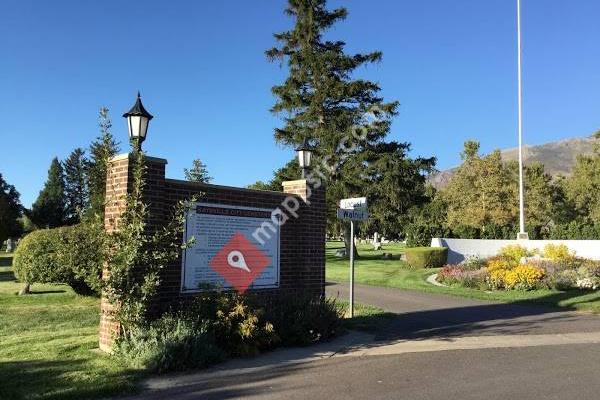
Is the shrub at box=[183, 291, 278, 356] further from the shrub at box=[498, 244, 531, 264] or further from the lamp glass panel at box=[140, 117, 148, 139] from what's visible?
the shrub at box=[498, 244, 531, 264]

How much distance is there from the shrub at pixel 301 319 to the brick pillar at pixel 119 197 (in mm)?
2314

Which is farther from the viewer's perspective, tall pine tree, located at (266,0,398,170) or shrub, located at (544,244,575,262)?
tall pine tree, located at (266,0,398,170)

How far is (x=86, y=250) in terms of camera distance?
26.4 feet

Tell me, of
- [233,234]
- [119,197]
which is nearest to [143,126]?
[119,197]

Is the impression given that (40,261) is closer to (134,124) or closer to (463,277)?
(134,124)

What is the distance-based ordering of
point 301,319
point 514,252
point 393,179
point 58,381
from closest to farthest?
1. point 58,381
2. point 301,319
3. point 514,252
4. point 393,179

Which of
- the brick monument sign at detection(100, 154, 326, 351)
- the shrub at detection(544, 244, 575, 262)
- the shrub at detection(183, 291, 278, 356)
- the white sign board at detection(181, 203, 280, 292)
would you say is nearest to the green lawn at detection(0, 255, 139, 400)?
the brick monument sign at detection(100, 154, 326, 351)

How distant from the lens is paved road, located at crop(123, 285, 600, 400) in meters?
6.46

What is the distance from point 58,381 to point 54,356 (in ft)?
4.92

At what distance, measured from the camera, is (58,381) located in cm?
663

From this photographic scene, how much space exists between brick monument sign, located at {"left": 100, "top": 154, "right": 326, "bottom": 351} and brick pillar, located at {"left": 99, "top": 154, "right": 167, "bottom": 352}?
0.04ft

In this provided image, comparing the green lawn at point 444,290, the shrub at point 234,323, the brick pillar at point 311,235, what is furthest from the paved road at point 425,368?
the green lawn at point 444,290

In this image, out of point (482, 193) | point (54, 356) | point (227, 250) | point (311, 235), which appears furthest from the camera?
point (482, 193)

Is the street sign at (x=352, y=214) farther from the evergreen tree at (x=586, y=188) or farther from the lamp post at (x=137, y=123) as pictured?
the evergreen tree at (x=586, y=188)
